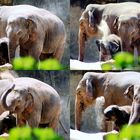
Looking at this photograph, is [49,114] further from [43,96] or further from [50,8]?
[50,8]

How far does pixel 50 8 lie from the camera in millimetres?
6004

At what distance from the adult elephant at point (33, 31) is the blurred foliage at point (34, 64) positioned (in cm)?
2

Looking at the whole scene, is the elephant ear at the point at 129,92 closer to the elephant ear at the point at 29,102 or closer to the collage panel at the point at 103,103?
the collage panel at the point at 103,103

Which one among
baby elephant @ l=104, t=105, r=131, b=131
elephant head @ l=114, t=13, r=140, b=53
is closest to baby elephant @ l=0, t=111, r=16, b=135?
baby elephant @ l=104, t=105, r=131, b=131

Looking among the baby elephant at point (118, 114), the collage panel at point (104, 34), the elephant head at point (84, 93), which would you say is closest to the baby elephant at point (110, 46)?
the collage panel at point (104, 34)

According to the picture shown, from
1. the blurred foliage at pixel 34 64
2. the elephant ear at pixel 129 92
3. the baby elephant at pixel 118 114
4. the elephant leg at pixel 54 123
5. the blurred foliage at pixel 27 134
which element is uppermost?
the blurred foliage at pixel 34 64

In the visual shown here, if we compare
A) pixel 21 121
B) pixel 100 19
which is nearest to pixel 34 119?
pixel 21 121

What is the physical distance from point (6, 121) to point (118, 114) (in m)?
0.43

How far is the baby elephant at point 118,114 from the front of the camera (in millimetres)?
5812

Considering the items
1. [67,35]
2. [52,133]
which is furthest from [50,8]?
[52,133]

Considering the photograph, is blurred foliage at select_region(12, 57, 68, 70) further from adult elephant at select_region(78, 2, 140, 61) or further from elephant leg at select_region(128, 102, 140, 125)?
elephant leg at select_region(128, 102, 140, 125)

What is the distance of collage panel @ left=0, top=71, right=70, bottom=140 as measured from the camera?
19.0 ft

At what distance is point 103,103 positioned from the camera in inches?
232

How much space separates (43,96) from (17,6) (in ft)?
1.24
